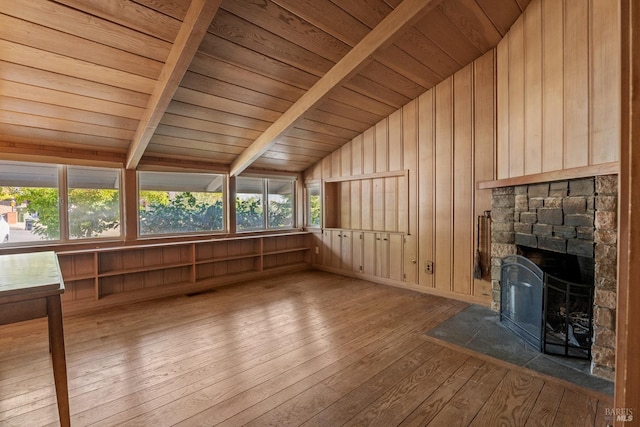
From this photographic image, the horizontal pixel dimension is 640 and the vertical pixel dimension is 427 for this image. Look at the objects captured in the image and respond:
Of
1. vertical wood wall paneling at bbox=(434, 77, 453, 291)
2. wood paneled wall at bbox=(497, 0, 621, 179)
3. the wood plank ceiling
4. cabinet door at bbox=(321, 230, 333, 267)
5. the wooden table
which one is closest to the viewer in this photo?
the wooden table

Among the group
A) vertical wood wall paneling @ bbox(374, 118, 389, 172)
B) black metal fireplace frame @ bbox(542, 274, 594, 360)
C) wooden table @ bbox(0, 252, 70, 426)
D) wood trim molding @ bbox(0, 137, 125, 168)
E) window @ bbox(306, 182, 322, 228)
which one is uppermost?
vertical wood wall paneling @ bbox(374, 118, 389, 172)

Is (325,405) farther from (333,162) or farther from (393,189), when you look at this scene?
(333,162)

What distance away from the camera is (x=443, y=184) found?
4.18m

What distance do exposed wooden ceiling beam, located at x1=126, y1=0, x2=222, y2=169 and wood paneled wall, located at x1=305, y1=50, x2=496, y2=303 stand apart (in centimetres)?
316

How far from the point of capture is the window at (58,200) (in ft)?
11.5

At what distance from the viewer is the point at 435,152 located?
426 centimetres

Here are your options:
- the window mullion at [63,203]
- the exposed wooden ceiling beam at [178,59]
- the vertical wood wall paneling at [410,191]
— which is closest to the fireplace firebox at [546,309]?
the vertical wood wall paneling at [410,191]

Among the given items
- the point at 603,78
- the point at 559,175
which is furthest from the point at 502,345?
the point at 603,78

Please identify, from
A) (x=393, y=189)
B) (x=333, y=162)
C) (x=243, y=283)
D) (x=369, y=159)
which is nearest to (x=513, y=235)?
(x=393, y=189)

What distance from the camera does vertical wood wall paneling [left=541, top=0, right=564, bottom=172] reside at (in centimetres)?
264

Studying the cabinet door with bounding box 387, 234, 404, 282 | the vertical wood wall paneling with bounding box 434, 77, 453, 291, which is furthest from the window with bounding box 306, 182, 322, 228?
the vertical wood wall paneling with bounding box 434, 77, 453, 291

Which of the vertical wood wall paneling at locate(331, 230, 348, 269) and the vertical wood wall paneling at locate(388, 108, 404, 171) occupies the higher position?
the vertical wood wall paneling at locate(388, 108, 404, 171)

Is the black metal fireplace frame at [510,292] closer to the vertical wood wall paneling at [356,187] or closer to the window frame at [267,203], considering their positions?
the vertical wood wall paneling at [356,187]

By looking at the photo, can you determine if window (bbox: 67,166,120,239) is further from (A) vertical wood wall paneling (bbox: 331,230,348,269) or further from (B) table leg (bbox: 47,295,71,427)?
(A) vertical wood wall paneling (bbox: 331,230,348,269)
